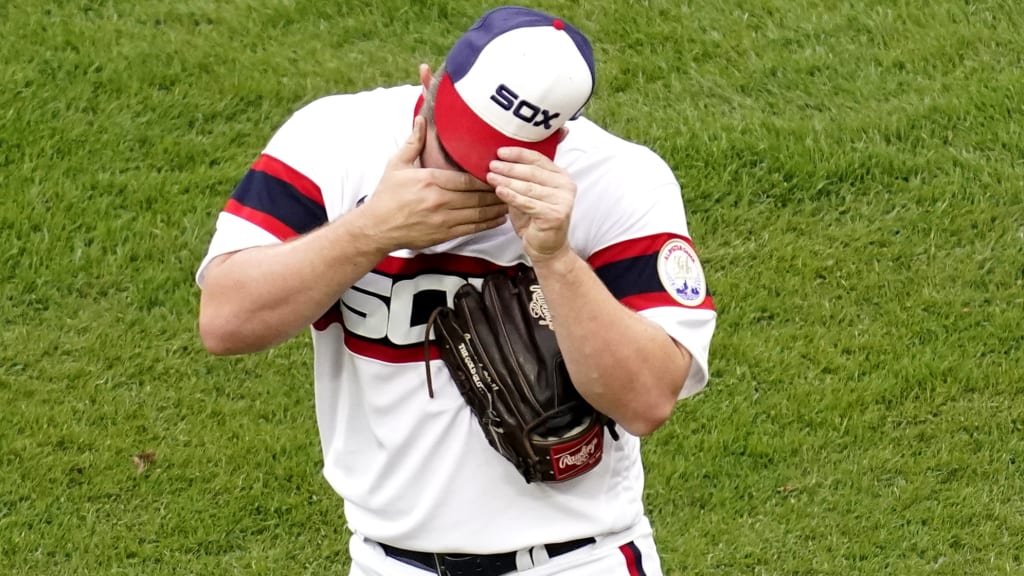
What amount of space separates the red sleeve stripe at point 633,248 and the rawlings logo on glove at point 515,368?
0.50 feet

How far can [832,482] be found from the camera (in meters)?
5.15

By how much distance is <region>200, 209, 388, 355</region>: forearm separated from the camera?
2750 millimetres

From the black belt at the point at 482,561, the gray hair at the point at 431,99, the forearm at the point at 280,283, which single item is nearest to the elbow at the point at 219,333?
the forearm at the point at 280,283

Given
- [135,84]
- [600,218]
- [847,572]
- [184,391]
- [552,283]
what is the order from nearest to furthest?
[552,283] < [600,218] < [847,572] < [184,391] < [135,84]

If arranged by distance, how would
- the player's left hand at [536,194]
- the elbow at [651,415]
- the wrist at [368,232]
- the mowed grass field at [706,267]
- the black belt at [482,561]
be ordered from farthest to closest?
the mowed grass field at [706,267], the black belt at [482,561], the elbow at [651,415], the wrist at [368,232], the player's left hand at [536,194]

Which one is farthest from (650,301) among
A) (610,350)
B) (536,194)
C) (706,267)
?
(706,267)

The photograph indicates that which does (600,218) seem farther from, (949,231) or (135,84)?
(135,84)

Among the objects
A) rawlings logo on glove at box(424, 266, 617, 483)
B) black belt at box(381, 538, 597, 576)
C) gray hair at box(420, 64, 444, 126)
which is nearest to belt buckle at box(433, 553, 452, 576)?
black belt at box(381, 538, 597, 576)

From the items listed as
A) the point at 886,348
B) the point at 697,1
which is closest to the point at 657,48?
the point at 697,1

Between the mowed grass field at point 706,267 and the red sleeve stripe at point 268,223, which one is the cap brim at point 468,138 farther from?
the mowed grass field at point 706,267

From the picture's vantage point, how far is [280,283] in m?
2.80

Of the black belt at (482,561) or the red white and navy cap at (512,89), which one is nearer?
the red white and navy cap at (512,89)

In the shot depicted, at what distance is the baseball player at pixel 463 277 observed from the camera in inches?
106

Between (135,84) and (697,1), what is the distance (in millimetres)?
2631
